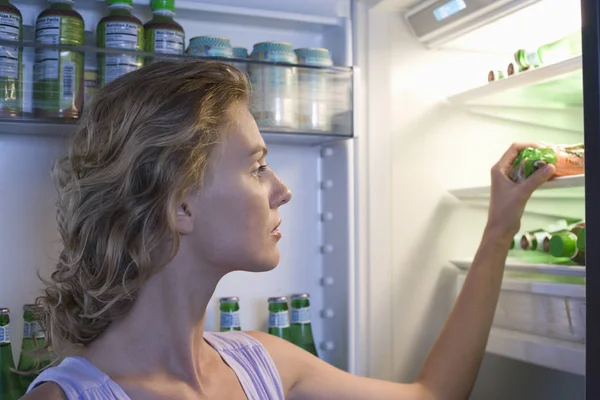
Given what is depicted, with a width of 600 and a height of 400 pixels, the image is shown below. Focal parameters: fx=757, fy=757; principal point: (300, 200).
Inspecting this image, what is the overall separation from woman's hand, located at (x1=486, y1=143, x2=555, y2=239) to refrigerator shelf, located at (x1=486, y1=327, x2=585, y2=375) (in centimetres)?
21

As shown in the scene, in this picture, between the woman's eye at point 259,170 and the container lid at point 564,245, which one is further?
the container lid at point 564,245

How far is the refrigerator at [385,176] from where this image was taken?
5.06ft

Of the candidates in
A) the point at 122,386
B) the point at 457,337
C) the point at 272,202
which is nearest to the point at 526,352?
the point at 457,337

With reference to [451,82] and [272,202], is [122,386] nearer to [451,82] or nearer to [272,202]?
[272,202]

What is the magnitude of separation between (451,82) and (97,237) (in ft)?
3.09

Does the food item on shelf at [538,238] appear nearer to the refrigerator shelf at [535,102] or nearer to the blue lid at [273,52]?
the refrigerator shelf at [535,102]

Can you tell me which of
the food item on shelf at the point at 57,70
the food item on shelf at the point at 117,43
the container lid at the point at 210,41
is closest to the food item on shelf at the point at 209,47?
the container lid at the point at 210,41

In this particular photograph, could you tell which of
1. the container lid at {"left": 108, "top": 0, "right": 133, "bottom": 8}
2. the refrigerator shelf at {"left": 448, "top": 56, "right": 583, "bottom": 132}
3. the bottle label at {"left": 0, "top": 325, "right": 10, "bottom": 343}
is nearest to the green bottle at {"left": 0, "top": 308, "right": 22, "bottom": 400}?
the bottle label at {"left": 0, "top": 325, "right": 10, "bottom": 343}

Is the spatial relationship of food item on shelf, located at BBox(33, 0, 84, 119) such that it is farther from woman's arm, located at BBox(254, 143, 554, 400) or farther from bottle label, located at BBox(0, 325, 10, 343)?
woman's arm, located at BBox(254, 143, 554, 400)

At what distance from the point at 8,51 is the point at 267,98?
0.50m

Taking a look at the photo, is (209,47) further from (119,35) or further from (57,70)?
(57,70)

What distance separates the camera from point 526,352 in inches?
57.7

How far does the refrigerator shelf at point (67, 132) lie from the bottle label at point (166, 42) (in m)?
0.22

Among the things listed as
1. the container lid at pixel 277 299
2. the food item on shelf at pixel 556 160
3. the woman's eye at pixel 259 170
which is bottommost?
the container lid at pixel 277 299
